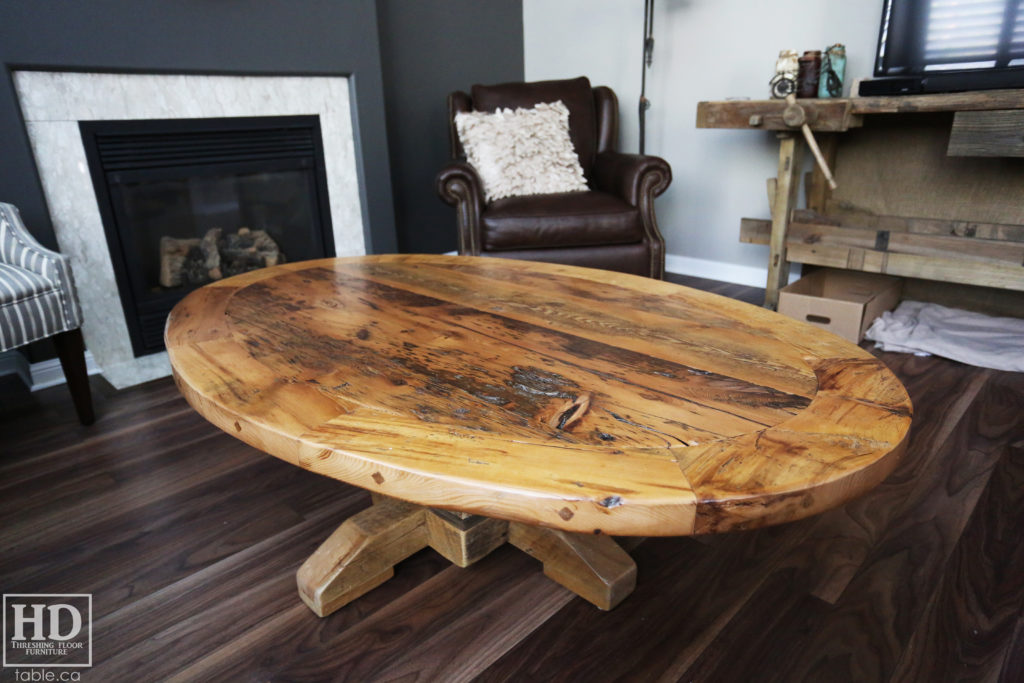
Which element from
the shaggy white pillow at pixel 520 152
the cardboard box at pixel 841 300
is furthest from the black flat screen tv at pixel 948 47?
the shaggy white pillow at pixel 520 152

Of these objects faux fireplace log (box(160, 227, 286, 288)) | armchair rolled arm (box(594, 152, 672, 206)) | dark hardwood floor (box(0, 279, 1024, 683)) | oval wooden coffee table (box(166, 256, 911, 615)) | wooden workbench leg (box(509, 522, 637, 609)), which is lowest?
dark hardwood floor (box(0, 279, 1024, 683))

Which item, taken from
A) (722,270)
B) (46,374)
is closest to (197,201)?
(46,374)

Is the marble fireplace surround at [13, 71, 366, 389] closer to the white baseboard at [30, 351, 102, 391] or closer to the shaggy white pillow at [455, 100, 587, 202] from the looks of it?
the white baseboard at [30, 351, 102, 391]

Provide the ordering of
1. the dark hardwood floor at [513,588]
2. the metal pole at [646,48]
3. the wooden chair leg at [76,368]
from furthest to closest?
1. the metal pole at [646,48]
2. the wooden chair leg at [76,368]
3. the dark hardwood floor at [513,588]

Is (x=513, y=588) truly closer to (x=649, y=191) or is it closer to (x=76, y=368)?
(x=76, y=368)

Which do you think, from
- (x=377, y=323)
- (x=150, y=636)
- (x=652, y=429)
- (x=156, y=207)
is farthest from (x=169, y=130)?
(x=652, y=429)

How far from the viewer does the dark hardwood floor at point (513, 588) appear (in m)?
1.00

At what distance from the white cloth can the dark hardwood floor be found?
561 mm

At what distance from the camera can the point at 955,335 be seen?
7.33ft

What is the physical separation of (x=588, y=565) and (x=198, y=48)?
2219 millimetres

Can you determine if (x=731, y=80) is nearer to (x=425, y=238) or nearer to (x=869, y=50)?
(x=869, y=50)

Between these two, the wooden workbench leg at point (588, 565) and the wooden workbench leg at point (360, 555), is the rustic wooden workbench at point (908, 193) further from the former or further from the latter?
the wooden workbench leg at point (360, 555)

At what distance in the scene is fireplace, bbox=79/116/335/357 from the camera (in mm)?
2230

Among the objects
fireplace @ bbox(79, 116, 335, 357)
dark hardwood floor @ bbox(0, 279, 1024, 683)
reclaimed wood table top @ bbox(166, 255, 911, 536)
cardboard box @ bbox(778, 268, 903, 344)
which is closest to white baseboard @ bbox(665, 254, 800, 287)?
cardboard box @ bbox(778, 268, 903, 344)
